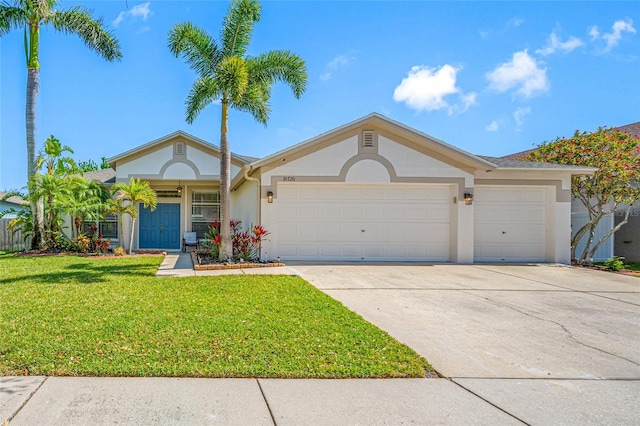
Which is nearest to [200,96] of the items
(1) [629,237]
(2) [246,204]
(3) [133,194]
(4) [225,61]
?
(4) [225,61]

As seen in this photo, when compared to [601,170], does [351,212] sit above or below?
below

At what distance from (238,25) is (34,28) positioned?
9000 mm

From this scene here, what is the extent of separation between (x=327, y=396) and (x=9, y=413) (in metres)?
2.38

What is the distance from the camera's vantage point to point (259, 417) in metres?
2.92

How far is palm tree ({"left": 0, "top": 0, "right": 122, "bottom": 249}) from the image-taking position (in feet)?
45.0

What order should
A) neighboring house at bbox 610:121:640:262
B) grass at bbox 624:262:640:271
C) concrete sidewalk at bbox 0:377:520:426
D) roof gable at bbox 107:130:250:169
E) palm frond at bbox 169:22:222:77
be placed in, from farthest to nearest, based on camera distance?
roof gable at bbox 107:130:250:169 → neighboring house at bbox 610:121:640:262 → grass at bbox 624:262:640:271 → palm frond at bbox 169:22:222:77 → concrete sidewalk at bbox 0:377:520:426

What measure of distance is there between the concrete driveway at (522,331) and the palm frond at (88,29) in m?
12.4

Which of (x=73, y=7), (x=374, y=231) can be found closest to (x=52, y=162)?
(x=73, y=7)

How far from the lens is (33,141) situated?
1424 centimetres

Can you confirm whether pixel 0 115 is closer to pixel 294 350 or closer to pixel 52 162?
pixel 52 162

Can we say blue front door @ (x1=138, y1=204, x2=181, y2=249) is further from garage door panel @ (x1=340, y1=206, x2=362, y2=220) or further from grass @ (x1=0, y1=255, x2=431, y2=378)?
grass @ (x1=0, y1=255, x2=431, y2=378)

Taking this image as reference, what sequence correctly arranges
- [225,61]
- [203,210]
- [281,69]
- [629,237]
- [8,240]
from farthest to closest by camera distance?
[203,210], [8,240], [629,237], [281,69], [225,61]

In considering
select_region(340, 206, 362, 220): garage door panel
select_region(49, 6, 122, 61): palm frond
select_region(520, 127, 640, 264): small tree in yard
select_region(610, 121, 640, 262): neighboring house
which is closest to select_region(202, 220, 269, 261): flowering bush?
select_region(340, 206, 362, 220): garage door panel

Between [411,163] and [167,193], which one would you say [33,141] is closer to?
[167,193]
